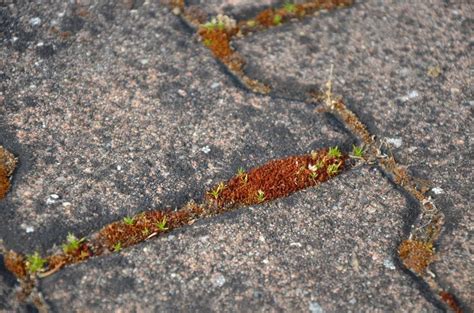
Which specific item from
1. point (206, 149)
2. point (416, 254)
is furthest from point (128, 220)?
point (416, 254)

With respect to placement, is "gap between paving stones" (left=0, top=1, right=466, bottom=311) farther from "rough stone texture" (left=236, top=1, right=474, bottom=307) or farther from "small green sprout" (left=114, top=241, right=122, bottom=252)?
"small green sprout" (left=114, top=241, right=122, bottom=252)

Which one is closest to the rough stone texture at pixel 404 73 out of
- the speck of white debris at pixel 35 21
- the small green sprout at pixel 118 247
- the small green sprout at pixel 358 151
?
the small green sprout at pixel 358 151

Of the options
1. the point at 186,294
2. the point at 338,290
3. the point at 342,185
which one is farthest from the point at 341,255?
the point at 186,294

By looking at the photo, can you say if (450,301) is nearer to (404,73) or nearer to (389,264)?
(389,264)

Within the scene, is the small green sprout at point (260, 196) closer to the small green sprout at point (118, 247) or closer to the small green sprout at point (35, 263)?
the small green sprout at point (118, 247)

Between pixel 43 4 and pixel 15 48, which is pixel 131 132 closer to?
pixel 15 48
